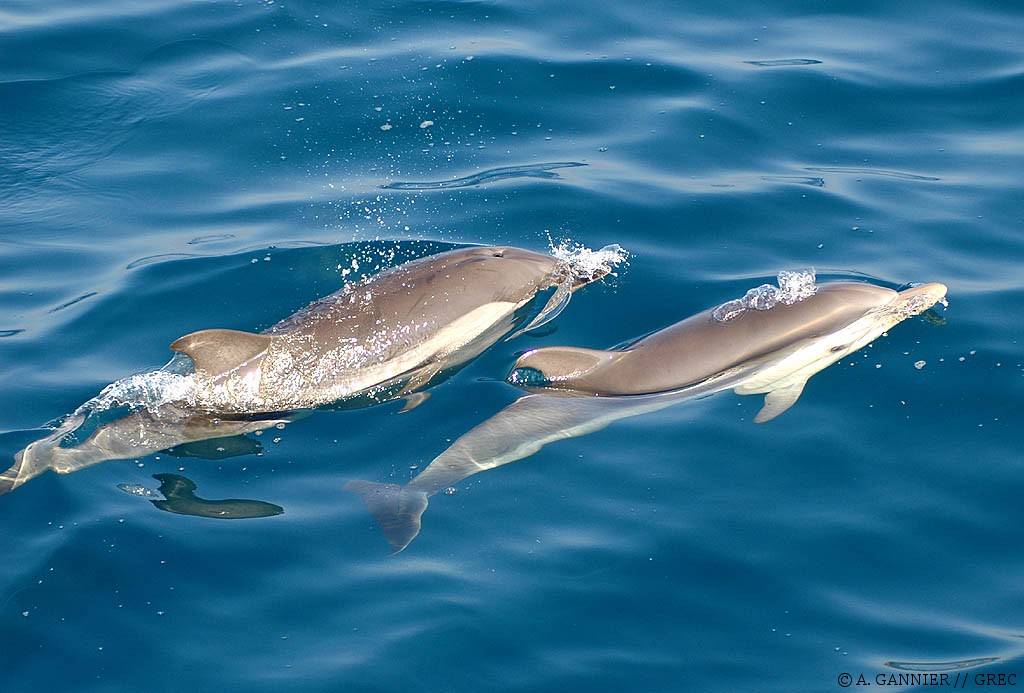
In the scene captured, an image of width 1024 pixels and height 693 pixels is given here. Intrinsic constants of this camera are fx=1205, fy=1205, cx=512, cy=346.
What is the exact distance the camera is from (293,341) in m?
7.73

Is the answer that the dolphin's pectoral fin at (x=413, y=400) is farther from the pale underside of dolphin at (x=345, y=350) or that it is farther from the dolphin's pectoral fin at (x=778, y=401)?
the dolphin's pectoral fin at (x=778, y=401)

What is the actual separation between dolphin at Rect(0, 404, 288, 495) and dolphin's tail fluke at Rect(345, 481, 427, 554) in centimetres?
107

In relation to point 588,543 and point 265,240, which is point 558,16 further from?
point 588,543

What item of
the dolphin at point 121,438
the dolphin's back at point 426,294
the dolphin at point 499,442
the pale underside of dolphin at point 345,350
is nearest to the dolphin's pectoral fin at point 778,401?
the dolphin at point 499,442

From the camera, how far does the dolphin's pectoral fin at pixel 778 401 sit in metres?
7.45

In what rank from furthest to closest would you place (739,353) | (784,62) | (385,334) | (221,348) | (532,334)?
(784,62) < (532,334) < (385,334) < (739,353) < (221,348)

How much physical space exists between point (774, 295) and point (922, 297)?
103 centimetres

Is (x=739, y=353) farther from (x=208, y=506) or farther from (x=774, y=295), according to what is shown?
(x=208, y=506)

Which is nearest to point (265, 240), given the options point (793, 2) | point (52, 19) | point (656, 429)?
point (656, 429)

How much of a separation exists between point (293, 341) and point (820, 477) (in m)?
3.37

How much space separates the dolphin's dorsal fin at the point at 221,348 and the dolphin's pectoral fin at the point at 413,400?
3.09 feet

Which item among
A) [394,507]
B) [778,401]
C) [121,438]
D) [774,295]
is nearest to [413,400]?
[394,507]

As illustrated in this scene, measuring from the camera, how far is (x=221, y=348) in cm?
736

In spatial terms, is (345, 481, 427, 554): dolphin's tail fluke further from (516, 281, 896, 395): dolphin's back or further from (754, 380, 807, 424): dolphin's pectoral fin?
(754, 380, 807, 424): dolphin's pectoral fin
